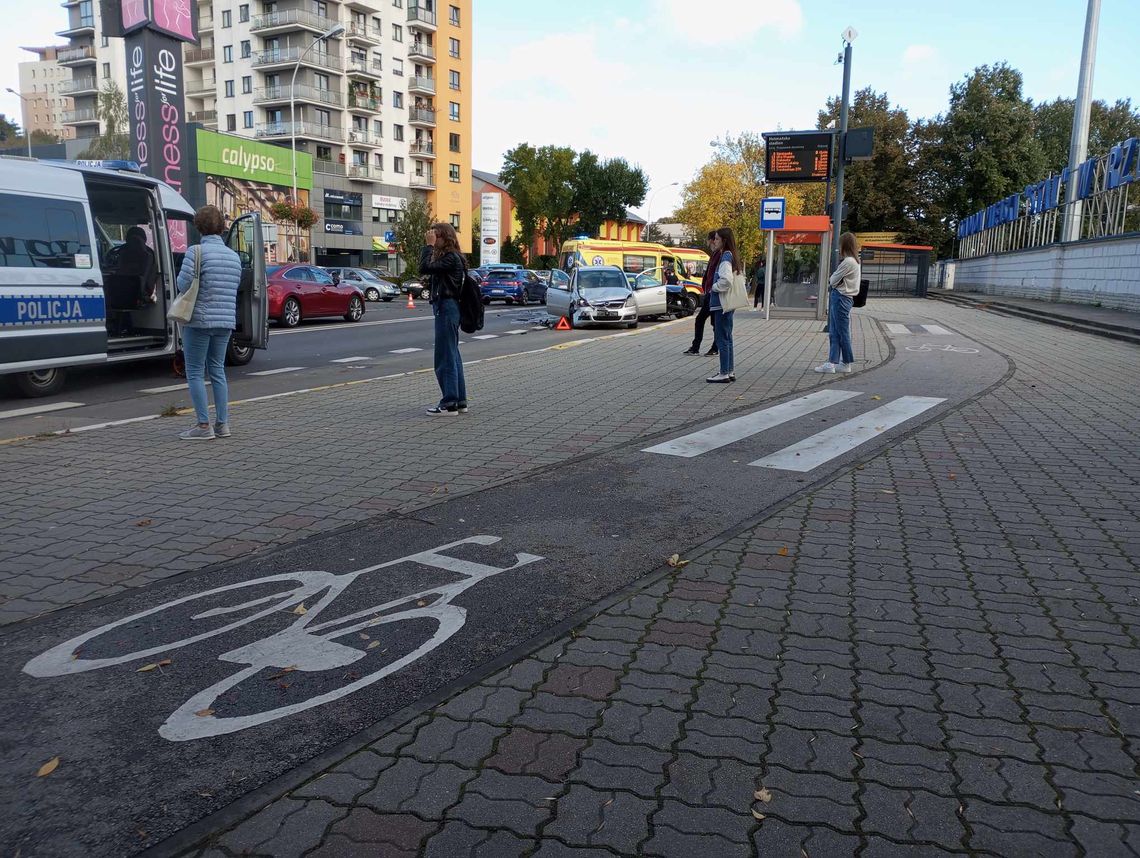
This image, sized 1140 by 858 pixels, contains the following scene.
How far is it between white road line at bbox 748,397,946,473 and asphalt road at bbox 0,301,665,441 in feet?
22.2

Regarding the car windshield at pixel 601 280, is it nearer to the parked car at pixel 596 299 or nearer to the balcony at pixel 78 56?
the parked car at pixel 596 299

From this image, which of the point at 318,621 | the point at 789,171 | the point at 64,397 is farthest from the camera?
the point at 789,171

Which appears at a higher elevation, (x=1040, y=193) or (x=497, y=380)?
(x=1040, y=193)

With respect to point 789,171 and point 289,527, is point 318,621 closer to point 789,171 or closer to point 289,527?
A: point 289,527

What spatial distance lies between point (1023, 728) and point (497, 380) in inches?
393

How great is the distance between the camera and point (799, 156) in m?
23.9

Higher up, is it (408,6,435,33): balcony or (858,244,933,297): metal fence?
(408,6,435,33): balcony

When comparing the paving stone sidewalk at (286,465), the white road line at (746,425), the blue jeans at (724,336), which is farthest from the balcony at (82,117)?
the white road line at (746,425)

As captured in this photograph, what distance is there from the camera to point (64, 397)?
11141 millimetres

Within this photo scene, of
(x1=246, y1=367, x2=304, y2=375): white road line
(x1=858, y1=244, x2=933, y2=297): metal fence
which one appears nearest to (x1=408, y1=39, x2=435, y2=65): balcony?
(x1=858, y1=244, x2=933, y2=297): metal fence

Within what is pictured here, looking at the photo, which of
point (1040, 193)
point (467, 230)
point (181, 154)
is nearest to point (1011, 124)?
point (1040, 193)

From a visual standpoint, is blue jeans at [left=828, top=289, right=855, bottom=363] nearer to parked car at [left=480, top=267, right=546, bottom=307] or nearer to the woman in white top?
the woman in white top

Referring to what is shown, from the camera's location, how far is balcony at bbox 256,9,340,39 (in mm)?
62562

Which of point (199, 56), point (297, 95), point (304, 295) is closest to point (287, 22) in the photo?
point (297, 95)
